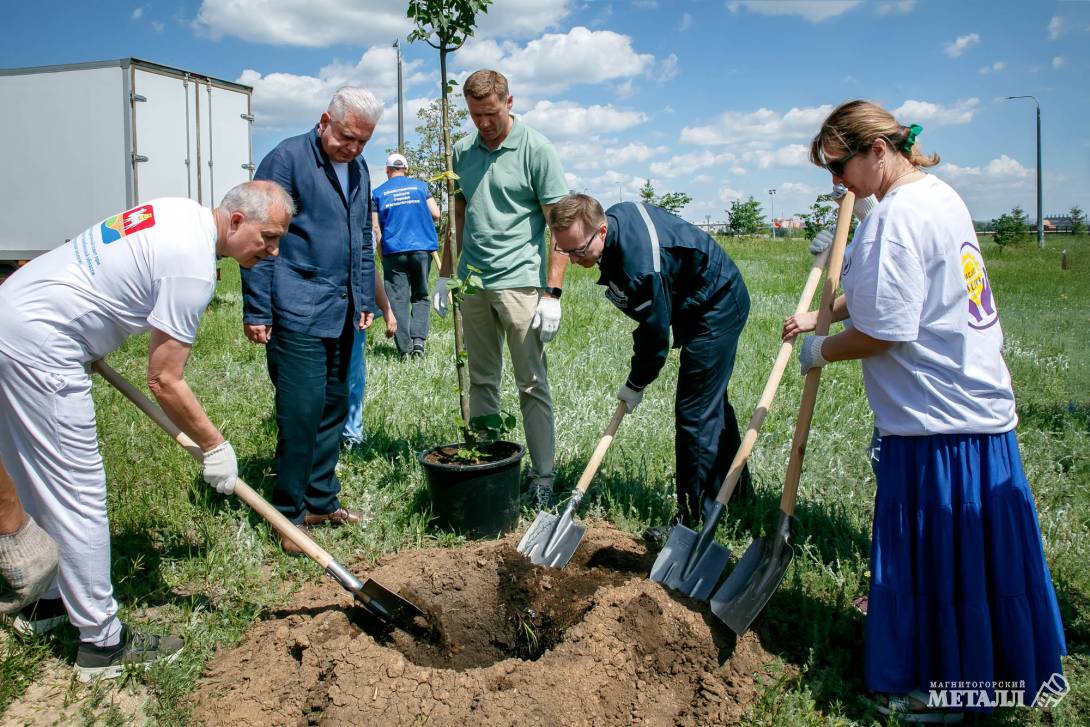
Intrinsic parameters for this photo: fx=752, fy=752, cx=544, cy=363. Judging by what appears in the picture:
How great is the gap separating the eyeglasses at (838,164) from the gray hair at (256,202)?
1981mm

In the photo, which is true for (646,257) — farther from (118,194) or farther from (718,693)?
(118,194)

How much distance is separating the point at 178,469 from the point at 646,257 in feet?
10.2

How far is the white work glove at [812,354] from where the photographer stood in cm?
291

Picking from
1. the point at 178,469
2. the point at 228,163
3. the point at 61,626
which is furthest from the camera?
the point at 228,163

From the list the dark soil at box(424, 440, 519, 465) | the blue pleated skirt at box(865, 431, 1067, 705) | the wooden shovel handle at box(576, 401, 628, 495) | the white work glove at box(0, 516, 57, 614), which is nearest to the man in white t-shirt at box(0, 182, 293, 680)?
the white work glove at box(0, 516, 57, 614)

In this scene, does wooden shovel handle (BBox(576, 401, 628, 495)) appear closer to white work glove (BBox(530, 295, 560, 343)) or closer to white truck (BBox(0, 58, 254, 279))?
white work glove (BBox(530, 295, 560, 343))

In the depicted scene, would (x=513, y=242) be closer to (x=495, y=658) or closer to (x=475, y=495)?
(x=475, y=495)

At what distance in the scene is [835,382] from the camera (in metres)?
7.18

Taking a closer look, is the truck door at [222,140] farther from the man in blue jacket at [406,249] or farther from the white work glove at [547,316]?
the white work glove at [547,316]

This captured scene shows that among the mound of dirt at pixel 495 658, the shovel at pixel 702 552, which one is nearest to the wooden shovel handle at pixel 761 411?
the shovel at pixel 702 552

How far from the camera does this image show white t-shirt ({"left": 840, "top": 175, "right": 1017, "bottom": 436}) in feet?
7.81

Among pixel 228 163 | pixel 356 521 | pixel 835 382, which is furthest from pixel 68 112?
pixel 835 382

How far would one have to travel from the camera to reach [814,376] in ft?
9.85

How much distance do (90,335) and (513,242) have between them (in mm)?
2151
